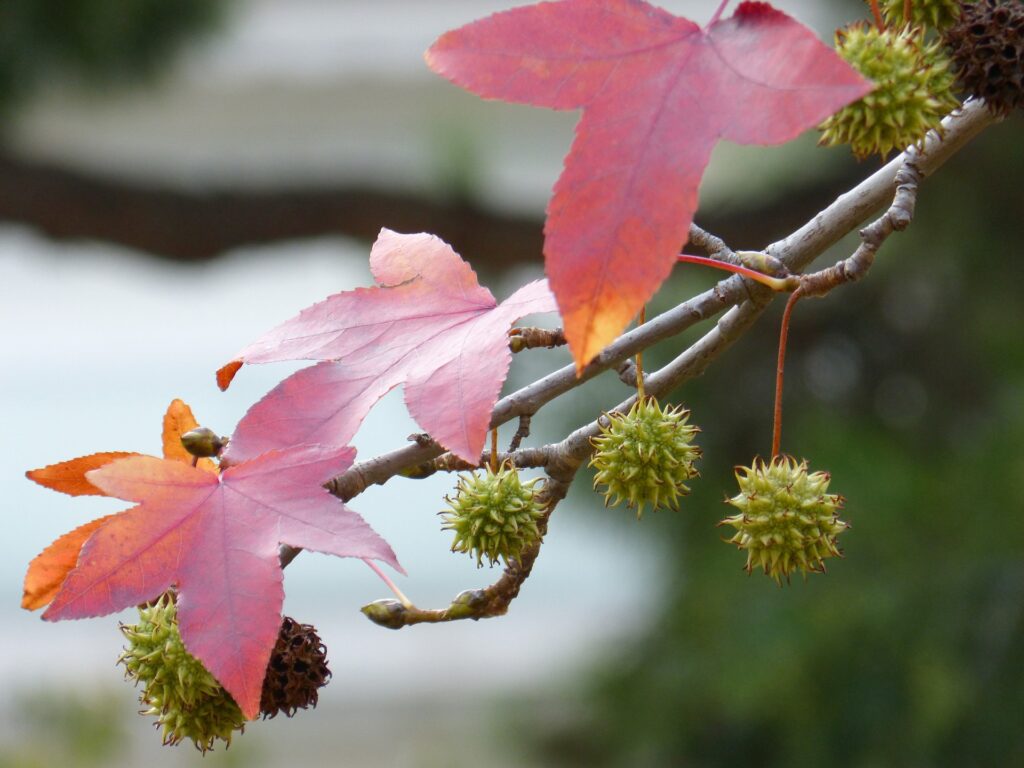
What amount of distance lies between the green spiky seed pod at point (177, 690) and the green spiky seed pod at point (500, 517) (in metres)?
0.11

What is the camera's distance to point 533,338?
0.46 meters

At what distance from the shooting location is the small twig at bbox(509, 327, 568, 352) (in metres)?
0.46

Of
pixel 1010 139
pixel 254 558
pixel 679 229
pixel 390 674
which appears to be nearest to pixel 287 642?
pixel 254 558

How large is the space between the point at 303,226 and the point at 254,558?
1509 millimetres

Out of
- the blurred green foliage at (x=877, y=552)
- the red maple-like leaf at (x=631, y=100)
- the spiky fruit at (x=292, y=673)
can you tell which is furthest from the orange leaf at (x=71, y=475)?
the blurred green foliage at (x=877, y=552)

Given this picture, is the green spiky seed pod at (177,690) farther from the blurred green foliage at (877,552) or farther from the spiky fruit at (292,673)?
the blurred green foliage at (877,552)

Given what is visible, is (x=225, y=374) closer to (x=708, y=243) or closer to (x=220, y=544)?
(x=220, y=544)

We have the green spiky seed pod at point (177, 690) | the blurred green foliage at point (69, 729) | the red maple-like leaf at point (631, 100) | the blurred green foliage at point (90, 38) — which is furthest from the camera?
the blurred green foliage at point (69, 729)

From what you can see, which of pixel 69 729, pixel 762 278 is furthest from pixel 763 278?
pixel 69 729

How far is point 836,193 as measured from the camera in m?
1.75

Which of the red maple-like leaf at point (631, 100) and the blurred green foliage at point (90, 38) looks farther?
the blurred green foliage at point (90, 38)

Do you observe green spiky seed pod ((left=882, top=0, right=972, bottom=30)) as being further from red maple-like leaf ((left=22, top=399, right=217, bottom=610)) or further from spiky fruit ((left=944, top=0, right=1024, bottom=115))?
red maple-like leaf ((left=22, top=399, right=217, bottom=610))

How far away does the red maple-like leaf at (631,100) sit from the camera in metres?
0.33

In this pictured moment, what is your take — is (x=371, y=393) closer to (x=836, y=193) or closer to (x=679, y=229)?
(x=679, y=229)
